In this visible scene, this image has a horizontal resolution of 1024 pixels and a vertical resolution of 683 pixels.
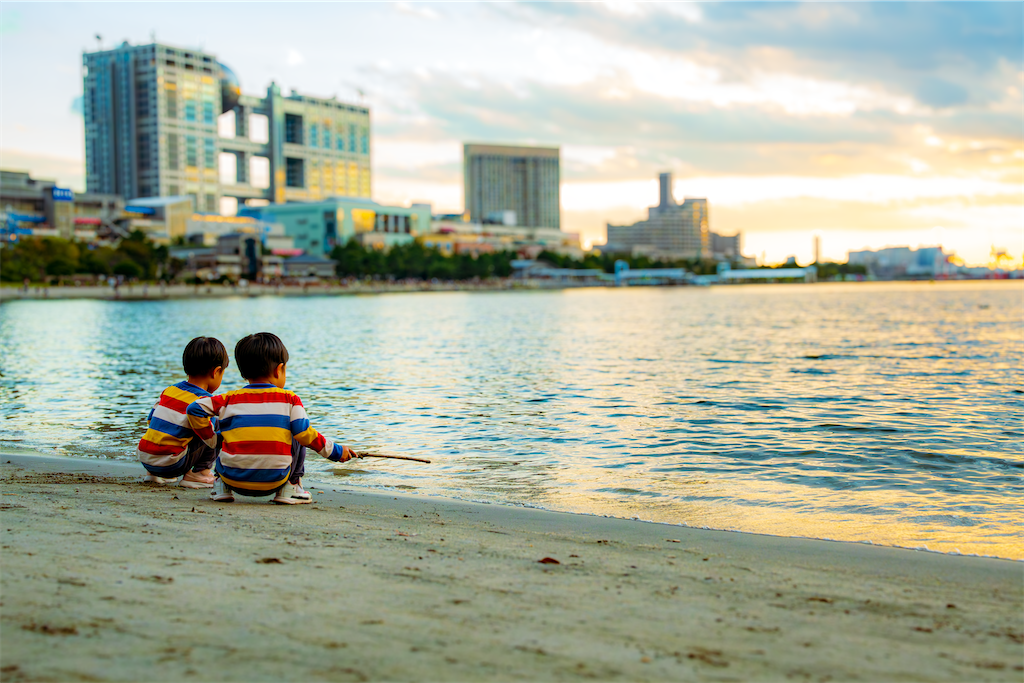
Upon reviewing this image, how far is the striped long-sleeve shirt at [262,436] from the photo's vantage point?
297 inches

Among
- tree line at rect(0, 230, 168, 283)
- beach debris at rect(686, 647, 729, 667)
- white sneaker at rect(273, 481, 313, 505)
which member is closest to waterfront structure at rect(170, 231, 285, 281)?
tree line at rect(0, 230, 168, 283)

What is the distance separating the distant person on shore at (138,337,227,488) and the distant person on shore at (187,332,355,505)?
2.08ft

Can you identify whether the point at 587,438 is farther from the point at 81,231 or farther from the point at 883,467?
the point at 81,231

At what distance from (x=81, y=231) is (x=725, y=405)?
183 m

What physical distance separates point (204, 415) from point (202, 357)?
627 millimetres

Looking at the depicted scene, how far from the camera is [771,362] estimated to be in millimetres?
28516

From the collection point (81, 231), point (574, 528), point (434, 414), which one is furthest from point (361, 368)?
point (81, 231)

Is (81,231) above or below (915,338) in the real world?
above

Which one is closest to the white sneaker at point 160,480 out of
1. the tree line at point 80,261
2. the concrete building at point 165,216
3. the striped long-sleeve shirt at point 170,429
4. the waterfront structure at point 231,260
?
the striped long-sleeve shirt at point 170,429

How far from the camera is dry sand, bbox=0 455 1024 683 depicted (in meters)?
4.11

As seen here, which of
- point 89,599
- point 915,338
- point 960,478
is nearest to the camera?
point 89,599

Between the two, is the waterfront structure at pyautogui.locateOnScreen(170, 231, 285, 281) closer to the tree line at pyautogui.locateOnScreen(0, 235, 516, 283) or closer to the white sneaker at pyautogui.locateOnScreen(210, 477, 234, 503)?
the tree line at pyautogui.locateOnScreen(0, 235, 516, 283)

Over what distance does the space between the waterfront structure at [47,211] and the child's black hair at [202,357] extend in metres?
166

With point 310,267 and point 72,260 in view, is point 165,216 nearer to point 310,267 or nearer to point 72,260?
point 310,267
